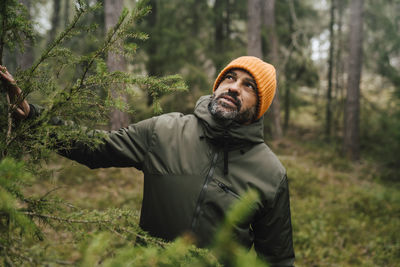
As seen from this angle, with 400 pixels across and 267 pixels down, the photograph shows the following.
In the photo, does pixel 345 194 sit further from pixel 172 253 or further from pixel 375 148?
pixel 172 253

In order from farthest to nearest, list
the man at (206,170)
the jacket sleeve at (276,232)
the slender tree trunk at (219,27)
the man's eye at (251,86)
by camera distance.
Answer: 1. the slender tree trunk at (219,27)
2. the man's eye at (251,86)
3. the jacket sleeve at (276,232)
4. the man at (206,170)

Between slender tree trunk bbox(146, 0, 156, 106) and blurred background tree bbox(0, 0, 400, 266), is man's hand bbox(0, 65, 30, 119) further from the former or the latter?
slender tree trunk bbox(146, 0, 156, 106)

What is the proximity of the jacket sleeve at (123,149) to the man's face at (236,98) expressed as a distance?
56 centimetres

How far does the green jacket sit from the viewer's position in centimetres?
198

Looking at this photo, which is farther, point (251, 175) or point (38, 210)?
point (251, 175)

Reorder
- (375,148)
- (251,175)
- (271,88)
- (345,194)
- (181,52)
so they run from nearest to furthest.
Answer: (251,175)
(271,88)
(345,194)
(181,52)
(375,148)

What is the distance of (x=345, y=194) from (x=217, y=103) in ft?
22.6

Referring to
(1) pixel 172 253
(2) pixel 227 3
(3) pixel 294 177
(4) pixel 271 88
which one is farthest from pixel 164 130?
(2) pixel 227 3

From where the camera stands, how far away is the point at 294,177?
8.03 m

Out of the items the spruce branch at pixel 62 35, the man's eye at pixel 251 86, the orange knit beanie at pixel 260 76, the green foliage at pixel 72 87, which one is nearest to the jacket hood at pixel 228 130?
the orange knit beanie at pixel 260 76

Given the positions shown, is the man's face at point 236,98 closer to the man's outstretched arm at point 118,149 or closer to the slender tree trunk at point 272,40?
the man's outstretched arm at point 118,149

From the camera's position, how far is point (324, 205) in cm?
701

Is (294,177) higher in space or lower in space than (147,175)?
lower

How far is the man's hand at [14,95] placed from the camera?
1307 millimetres
